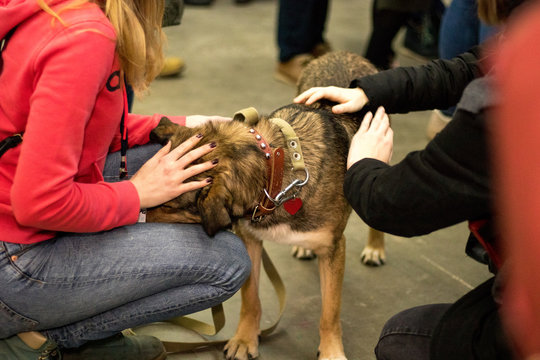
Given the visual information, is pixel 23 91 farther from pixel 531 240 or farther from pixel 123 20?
pixel 531 240

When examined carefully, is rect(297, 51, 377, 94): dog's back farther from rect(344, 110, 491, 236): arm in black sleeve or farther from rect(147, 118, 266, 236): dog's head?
rect(344, 110, 491, 236): arm in black sleeve

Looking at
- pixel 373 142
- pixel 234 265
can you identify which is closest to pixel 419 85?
pixel 373 142

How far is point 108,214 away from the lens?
1.94 meters

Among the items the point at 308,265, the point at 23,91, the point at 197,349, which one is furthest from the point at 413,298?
the point at 23,91

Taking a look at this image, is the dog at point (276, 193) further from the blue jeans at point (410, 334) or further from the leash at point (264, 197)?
the blue jeans at point (410, 334)

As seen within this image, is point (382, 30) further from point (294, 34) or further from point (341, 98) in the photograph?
point (341, 98)

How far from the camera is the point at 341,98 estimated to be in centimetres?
247

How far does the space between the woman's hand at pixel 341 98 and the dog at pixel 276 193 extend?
0.08m

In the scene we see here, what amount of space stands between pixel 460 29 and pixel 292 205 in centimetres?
263

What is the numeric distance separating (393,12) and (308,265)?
261cm

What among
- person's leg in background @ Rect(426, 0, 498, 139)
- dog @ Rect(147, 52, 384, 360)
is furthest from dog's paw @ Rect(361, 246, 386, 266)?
person's leg in background @ Rect(426, 0, 498, 139)

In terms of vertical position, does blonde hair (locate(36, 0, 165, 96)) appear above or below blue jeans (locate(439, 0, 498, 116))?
above

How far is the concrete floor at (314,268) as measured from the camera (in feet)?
9.19

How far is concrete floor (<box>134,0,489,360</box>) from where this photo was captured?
280cm
